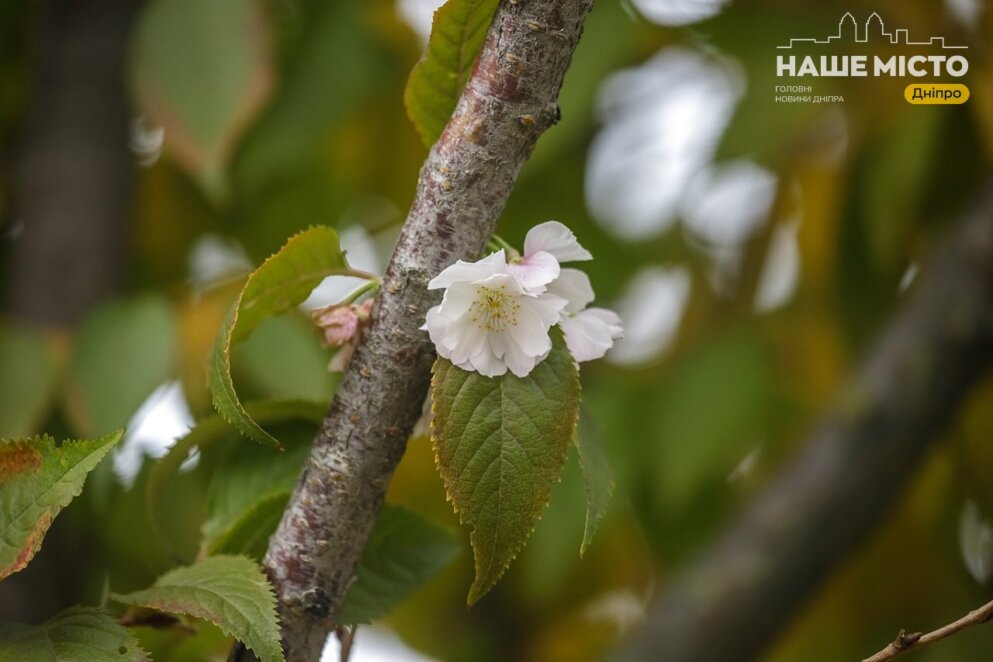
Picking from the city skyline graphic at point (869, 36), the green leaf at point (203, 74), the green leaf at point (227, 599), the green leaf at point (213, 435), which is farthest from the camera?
the city skyline graphic at point (869, 36)

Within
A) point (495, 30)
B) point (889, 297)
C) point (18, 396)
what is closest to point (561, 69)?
point (495, 30)

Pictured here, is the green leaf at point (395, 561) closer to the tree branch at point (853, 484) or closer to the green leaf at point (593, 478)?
the green leaf at point (593, 478)

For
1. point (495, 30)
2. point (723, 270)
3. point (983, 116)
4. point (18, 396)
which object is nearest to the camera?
point (495, 30)

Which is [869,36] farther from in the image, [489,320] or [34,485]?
[34,485]

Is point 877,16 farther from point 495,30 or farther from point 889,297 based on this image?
point 495,30

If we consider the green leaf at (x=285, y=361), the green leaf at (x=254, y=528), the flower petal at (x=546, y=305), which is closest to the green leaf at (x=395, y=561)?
the green leaf at (x=254, y=528)

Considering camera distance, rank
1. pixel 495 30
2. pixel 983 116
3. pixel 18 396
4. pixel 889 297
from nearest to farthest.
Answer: pixel 495 30 < pixel 18 396 < pixel 983 116 < pixel 889 297

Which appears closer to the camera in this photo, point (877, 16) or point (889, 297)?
point (877, 16)
